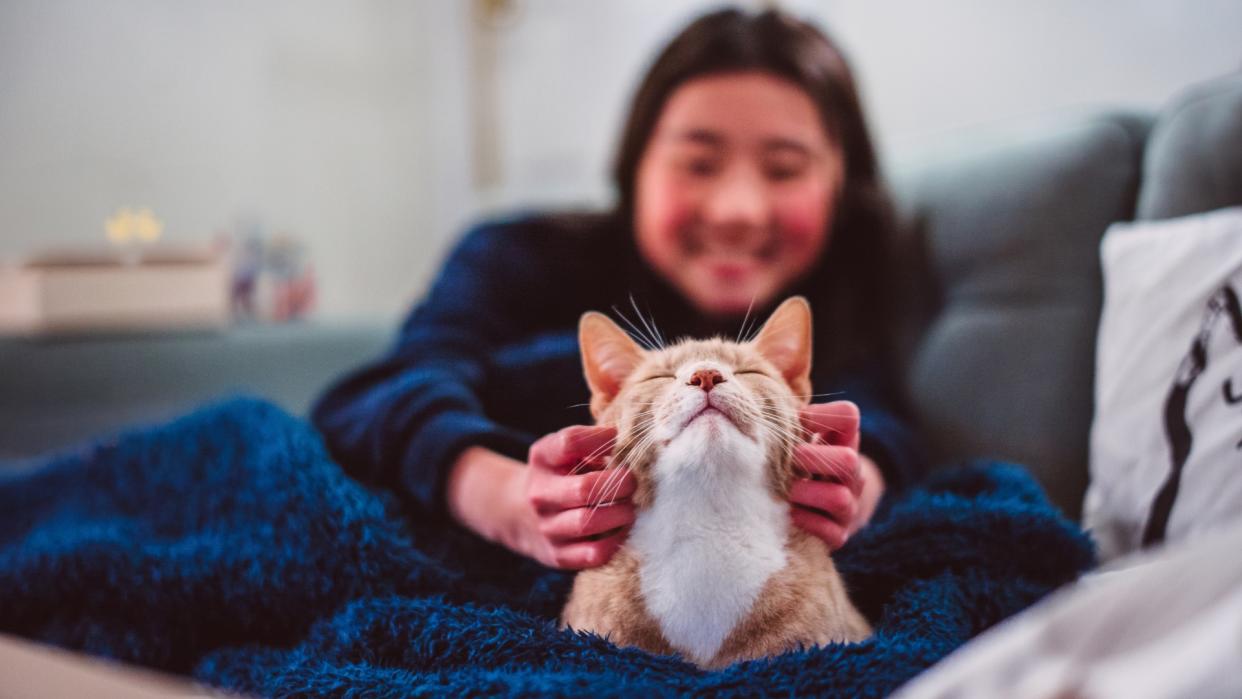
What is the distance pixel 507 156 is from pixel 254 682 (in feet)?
6.83

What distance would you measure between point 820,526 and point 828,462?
0.04 m

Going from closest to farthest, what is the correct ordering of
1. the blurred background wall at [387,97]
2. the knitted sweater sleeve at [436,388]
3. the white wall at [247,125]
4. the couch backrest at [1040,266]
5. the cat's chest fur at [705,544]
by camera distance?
1. the cat's chest fur at [705,544]
2. the knitted sweater sleeve at [436,388]
3. the couch backrest at [1040,266]
4. the blurred background wall at [387,97]
5. the white wall at [247,125]

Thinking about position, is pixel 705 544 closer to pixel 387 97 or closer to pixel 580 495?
pixel 580 495

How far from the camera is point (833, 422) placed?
456 mm

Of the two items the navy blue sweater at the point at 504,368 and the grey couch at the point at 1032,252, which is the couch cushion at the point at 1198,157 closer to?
the grey couch at the point at 1032,252

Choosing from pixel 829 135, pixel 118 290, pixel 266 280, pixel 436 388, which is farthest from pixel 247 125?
pixel 829 135

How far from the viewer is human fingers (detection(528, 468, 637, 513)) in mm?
431

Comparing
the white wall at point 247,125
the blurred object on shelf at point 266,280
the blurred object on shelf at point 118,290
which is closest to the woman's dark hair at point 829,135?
the blurred object on shelf at point 118,290

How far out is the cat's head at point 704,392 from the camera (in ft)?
1.41

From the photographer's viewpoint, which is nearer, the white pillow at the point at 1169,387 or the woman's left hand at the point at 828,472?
the woman's left hand at the point at 828,472

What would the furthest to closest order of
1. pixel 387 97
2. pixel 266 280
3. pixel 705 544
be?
1. pixel 387 97
2. pixel 266 280
3. pixel 705 544

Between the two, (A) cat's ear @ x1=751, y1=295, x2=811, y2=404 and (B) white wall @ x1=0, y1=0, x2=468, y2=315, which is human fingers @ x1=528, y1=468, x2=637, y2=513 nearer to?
(A) cat's ear @ x1=751, y1=295, x2=811, y2=404

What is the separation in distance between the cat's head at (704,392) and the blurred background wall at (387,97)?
0.82 meters

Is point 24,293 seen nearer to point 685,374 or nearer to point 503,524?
point 503,524
